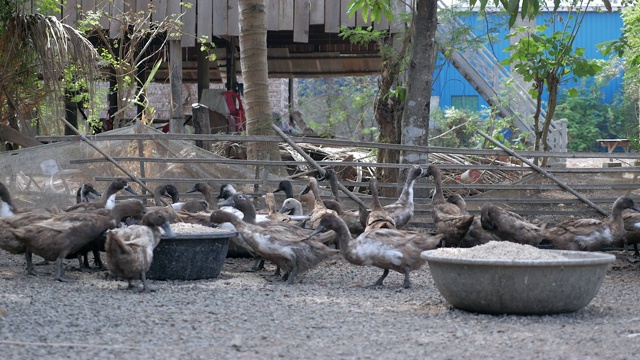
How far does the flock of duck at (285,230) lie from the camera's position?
902 cm

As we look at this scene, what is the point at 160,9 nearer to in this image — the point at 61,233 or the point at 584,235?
the point at 61,233

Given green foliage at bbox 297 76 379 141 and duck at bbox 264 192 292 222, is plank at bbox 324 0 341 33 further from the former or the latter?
green foliage at bbox 297 76 379 141

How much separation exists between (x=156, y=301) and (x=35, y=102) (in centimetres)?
745

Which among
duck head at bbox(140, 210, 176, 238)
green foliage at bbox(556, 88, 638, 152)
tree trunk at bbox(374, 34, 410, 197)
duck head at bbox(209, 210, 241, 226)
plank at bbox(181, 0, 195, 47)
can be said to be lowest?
green foliage at bbox(556, 88, 638, 152)

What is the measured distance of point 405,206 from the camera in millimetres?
11781

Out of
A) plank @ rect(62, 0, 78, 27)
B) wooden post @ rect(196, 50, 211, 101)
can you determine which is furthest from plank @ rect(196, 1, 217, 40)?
wooden post @ rect(196, 50, 211, 101)

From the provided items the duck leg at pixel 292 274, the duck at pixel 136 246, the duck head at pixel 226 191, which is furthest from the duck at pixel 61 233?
the duck head at pixel 226 191

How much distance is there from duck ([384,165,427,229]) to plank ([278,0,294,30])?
220 inches

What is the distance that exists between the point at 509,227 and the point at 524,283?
3.93 meters

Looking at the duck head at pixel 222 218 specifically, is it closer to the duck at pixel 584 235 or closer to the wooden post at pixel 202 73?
the duck at pixel 584 235

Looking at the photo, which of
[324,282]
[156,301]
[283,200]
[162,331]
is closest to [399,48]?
[283,200]

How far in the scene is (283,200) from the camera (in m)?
12.9

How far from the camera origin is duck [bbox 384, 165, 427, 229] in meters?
11.6

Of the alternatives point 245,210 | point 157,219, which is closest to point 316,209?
point 245,210
